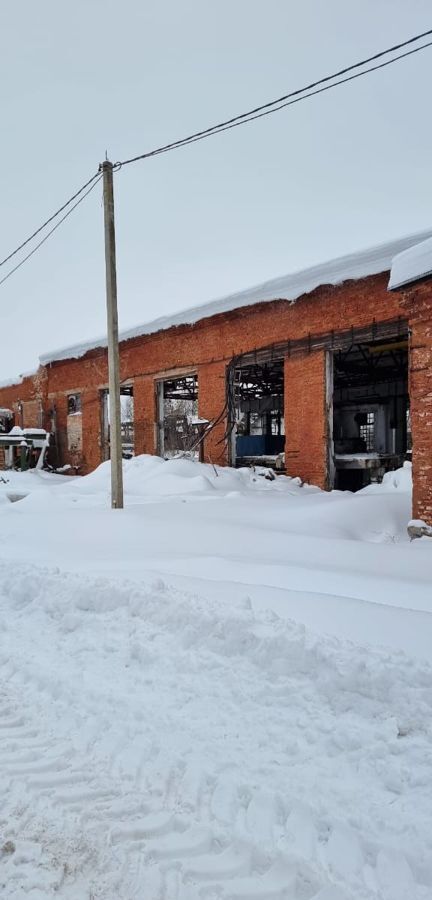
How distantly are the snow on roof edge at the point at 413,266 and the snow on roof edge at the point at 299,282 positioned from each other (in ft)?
12.9

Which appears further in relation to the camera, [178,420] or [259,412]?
[178,420]

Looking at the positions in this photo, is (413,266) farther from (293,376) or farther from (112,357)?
(293,376)

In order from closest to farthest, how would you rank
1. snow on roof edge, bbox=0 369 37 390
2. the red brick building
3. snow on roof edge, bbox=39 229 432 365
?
snow on roof edge, bbox=39 229 432 365
the red brick building
snow on roof edge, bbox=0 369 37 390

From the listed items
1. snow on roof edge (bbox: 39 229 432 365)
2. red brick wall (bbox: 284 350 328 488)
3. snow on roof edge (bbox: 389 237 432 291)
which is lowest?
red brick wall (bbox: 284 350 328 488)

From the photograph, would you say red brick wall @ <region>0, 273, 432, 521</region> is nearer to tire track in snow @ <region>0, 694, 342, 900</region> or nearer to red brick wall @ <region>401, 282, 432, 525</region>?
red brick wall @ <region>401, 282, 432, 525</region>

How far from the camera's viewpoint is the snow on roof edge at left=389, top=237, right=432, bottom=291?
6.33m

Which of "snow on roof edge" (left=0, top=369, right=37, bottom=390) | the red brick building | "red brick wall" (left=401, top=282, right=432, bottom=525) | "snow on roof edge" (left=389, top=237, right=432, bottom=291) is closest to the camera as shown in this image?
"snow on roof edge" (left=389, top=237, right=432, bottom=291)

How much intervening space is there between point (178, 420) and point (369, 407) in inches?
941

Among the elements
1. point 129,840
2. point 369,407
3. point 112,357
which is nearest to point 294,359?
point 112,357

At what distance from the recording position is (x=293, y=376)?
514 inches

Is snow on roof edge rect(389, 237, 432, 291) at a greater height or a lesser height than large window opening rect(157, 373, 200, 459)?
greater

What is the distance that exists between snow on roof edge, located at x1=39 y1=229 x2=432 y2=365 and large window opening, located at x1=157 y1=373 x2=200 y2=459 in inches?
74.9

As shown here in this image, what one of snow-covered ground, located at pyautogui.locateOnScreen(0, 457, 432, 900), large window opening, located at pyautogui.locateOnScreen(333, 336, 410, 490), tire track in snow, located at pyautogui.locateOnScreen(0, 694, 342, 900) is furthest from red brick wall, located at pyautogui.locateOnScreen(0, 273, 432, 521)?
tire track in snow, located at pyautogui.locateOnScreen(0, 694, 342, 900)

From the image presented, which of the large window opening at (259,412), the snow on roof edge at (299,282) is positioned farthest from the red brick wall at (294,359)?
the large window opening at (259,412)
